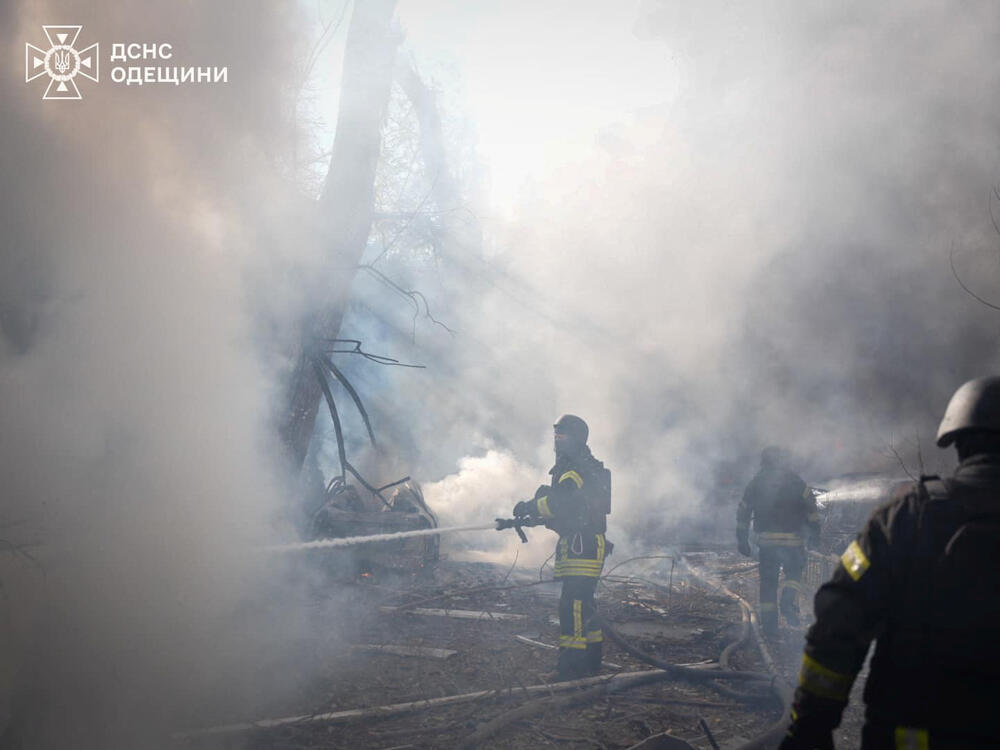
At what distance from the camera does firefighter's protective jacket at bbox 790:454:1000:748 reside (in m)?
1.73

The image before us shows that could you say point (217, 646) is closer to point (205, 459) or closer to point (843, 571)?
point (205, 459)

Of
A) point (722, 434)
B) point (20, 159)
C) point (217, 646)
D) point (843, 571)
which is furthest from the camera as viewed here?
point (722, 434)

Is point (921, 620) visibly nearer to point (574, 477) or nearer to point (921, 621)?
point (921, 621)

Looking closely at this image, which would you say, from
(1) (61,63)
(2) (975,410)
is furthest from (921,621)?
(1) (61,63)

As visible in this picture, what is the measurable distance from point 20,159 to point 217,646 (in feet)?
11.0

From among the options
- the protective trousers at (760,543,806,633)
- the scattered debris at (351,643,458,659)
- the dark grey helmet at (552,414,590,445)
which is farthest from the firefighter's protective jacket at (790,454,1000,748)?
the protective trousers at (760,543,806,633)

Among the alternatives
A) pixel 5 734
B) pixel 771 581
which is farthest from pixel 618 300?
pixel 5 734

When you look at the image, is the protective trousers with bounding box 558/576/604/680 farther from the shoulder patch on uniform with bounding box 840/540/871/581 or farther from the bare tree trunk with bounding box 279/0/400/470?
the shoulder patch on uniform with bounding box 840/540/871/581

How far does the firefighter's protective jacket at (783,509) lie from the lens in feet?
21.8

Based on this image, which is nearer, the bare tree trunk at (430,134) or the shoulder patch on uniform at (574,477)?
the shoulder patch on uniform at (574,477)

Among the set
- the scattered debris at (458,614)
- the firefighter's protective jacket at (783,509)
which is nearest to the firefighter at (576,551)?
the scattered debris at (458,614)

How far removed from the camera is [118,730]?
3.44 meters

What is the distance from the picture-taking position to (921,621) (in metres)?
1.79

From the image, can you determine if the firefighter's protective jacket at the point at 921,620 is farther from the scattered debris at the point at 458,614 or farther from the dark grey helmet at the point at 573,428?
the scattered debris at the point at 458,614
